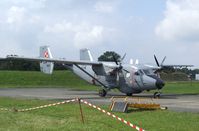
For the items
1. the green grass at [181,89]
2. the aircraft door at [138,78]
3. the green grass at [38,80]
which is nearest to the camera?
the aircraft door at [138,78]

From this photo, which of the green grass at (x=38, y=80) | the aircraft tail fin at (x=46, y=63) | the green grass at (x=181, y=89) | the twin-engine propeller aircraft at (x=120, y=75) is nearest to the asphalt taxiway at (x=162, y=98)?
the twin-engine propeller aircraft at (x=120, y=75)

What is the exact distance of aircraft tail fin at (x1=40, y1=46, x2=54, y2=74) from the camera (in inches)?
1931

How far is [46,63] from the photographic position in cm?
4950

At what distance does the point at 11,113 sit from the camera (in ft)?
64.3

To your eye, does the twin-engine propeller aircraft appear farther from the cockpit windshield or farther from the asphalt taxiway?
A: the asphalt taxiway

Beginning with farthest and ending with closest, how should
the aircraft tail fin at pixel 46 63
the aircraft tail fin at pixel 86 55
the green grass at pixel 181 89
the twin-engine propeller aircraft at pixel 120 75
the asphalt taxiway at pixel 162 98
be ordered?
the aircraft tail fin at pixel 46 63 < the aircraft tail fin at pixel 86 55 < the green grass at pixel 181 89 < the twin-engine propeller aircraft at pixel 120 75 < the asphalt taxiway at pixel 162 98

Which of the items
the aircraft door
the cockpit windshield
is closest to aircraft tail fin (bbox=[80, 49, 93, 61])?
the aircraft door

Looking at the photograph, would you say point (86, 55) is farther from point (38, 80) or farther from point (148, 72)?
point (38, 80)

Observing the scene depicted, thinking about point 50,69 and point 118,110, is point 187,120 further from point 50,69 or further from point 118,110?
point 50,69

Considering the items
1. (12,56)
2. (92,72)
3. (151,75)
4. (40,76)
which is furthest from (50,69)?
(40,76)

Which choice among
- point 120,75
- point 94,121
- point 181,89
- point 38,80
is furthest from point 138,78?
point 38,80

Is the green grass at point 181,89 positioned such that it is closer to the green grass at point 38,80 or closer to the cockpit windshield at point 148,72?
the cockpit windshield at point 148,72

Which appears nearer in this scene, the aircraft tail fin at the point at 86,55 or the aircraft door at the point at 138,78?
the aircraft door at the point at 138,78

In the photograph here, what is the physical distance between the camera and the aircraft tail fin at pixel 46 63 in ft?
161
